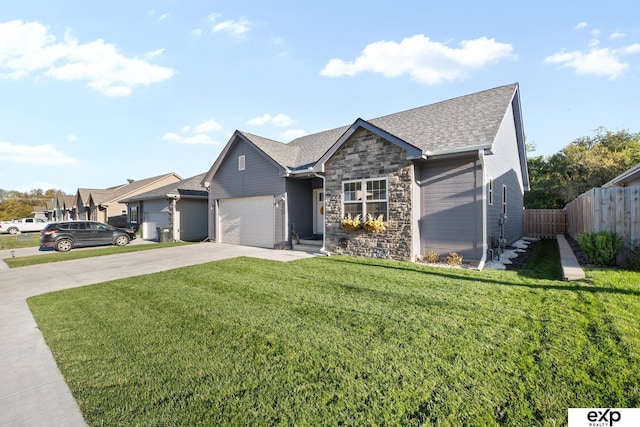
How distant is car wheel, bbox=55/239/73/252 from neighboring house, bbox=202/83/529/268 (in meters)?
8.77

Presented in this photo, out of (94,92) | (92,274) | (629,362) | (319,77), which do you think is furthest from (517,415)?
(94,92)

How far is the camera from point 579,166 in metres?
21.8

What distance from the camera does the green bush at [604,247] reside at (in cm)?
706

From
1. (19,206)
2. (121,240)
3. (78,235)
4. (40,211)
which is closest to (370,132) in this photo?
(121,240)

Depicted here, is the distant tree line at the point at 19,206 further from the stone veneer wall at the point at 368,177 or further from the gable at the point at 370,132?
the stone veneer wall at the point at 368,177

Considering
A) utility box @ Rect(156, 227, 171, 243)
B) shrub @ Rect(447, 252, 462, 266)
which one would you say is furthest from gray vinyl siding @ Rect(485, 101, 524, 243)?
utility box @ Rect(156, 227, 171, 243)

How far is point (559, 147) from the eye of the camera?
2528cm

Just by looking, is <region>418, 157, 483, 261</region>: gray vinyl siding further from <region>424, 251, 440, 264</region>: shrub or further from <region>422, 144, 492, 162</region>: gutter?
<region>422, 144, 492, 162</region>: gutter

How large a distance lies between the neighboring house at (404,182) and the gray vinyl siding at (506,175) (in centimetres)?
4

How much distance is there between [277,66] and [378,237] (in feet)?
28.2

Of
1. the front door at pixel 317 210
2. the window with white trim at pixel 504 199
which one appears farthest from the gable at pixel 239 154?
the window with white trim at pixel 504 199

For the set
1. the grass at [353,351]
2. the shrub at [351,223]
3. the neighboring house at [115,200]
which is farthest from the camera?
the neighboring house at [115,200]

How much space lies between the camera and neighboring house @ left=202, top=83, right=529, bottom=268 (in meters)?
8.70

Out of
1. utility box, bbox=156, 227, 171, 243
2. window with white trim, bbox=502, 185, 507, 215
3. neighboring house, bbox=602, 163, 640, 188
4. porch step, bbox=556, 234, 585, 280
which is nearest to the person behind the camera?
porch step, bbox=556, 234, 585, 280
